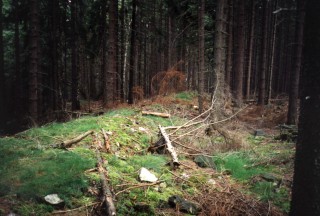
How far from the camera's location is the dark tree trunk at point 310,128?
4.34 meters

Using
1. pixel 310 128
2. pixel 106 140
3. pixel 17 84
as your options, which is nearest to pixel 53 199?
pixel 106 140

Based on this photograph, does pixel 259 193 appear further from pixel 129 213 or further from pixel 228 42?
pixel 228 42

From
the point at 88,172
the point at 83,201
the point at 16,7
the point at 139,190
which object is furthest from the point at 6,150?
the point at 16,7

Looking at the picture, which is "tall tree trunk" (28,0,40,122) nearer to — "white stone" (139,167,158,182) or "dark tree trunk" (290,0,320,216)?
"white stone" (139,167,158,182)

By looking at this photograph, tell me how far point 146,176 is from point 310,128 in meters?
3.42

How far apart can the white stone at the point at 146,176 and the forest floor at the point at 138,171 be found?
10 centimetres

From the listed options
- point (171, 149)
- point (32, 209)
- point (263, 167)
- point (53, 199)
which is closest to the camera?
point (32, 209)

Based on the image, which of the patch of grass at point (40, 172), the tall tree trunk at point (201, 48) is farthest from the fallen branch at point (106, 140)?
the tall tree trunk at point (201, 48)

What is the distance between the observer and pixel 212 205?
6.04 metres

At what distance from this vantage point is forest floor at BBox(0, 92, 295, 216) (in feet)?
18.0

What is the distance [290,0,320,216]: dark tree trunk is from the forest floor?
1.56 metres

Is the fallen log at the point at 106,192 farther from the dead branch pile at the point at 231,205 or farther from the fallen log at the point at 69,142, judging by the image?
the dead branch pile at the point at 231,205

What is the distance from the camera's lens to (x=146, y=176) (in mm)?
6680

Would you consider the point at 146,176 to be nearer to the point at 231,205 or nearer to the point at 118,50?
the point at 231,205
